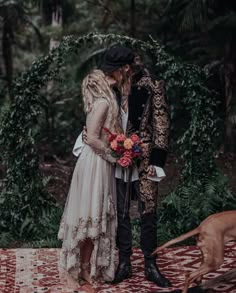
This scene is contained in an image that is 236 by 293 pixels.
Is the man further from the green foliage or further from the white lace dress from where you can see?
the green foliage

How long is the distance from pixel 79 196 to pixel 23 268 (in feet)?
3.70

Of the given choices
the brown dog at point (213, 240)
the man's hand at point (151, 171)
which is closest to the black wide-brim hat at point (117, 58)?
the man's hand at point (151, 171)

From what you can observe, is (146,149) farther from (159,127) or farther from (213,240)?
(213,240)

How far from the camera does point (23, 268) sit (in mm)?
6387

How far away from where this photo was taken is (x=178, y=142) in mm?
8219

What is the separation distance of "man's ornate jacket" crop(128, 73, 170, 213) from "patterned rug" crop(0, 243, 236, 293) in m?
0.68

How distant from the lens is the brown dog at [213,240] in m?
5.20

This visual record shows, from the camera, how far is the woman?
18.4ft

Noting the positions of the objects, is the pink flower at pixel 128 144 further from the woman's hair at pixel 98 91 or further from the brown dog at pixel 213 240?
the brown dog at pixel 213 240

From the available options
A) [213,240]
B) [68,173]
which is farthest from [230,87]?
[213,240]

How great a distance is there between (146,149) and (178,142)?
97.7 inches

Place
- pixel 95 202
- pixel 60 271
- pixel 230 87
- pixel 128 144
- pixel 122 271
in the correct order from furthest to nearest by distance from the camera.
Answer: pixel 230 87, pixel 60 271, pixel 122 271, pixel 95 202, pixel 128 144

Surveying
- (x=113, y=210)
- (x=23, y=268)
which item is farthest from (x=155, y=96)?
(x=23, y=268)

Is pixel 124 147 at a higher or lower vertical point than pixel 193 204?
higher
